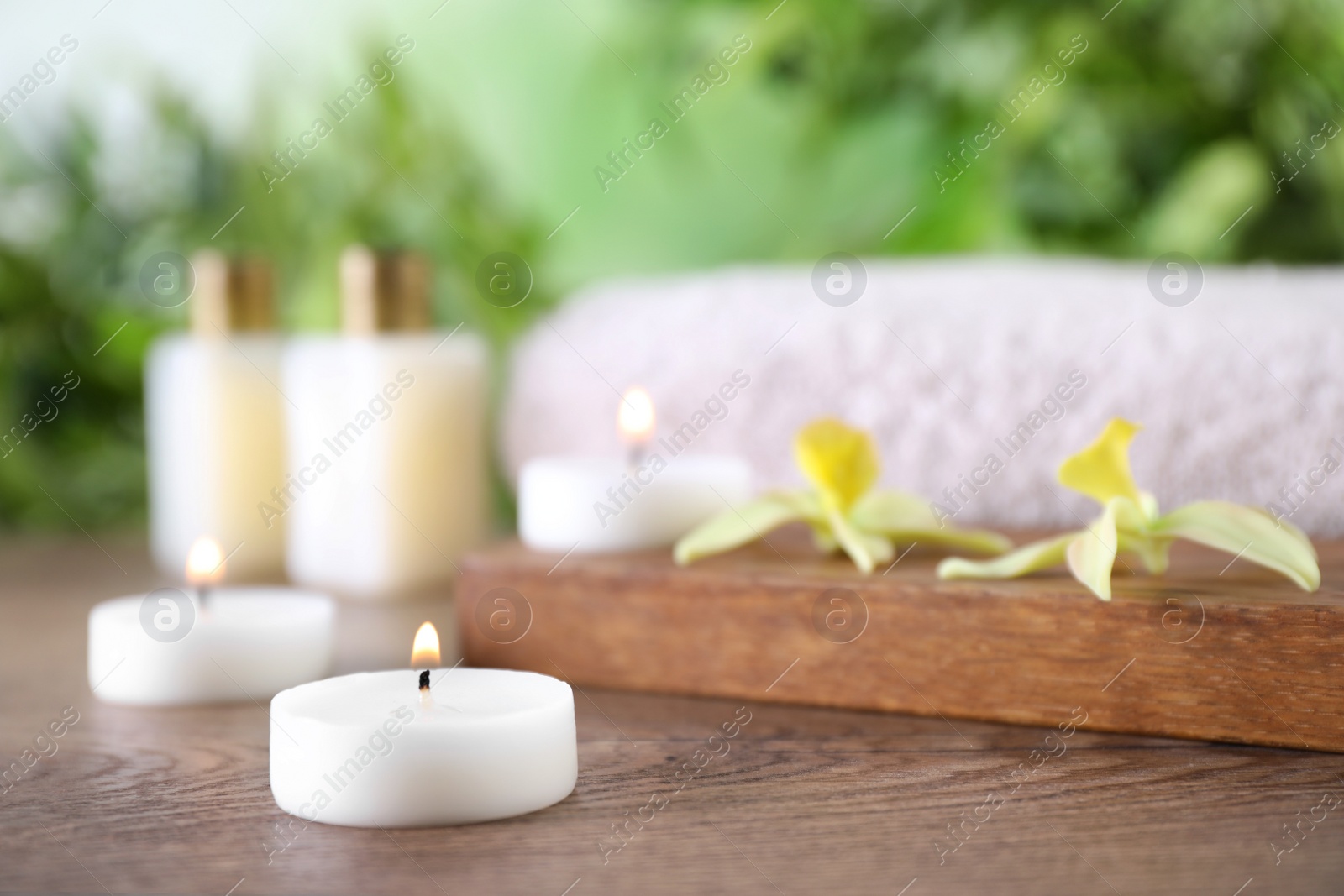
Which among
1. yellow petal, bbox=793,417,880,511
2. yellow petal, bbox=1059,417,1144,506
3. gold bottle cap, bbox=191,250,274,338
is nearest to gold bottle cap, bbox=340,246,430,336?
gold bottle cap, bbox=191,250,274,338

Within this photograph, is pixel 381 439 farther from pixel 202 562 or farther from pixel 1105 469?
pixel 1105 469

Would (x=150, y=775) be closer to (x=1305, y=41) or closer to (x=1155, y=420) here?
(x=1155, y=420)

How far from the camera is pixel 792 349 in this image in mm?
773

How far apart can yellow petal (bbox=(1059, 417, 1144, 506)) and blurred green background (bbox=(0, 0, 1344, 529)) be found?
62cm

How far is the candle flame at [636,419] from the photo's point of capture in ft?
2.21

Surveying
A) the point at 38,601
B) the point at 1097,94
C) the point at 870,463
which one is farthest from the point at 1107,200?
the point at 38,601

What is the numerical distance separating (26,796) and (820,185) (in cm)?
87

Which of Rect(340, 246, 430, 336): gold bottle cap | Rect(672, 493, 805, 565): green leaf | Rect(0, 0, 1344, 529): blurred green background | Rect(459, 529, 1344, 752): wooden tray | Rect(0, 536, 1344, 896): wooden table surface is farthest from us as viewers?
Rect(0, 0, 1344, 529): blurred green background

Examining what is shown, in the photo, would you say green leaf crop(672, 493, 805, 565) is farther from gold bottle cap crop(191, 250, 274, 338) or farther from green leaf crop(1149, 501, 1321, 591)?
gold bottle cap crop(191, 250, 274, 338)

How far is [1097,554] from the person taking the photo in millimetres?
502

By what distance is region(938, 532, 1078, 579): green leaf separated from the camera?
1.77 feet

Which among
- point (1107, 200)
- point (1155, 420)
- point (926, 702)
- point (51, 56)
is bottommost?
point (926, 702)

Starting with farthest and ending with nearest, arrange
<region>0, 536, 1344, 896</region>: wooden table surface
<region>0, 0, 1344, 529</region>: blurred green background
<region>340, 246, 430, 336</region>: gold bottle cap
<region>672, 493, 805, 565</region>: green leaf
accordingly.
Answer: <region>0, 0, 1344, 529</region>: blurred green background → <region>340, 246, 430, 336</region>: gold bottle cap → <region>672, 493, 805, 565</region>: green leaf → <region>0, 536, 1344, 896</region>: wooden table surface

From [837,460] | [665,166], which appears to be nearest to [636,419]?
[837,460]
